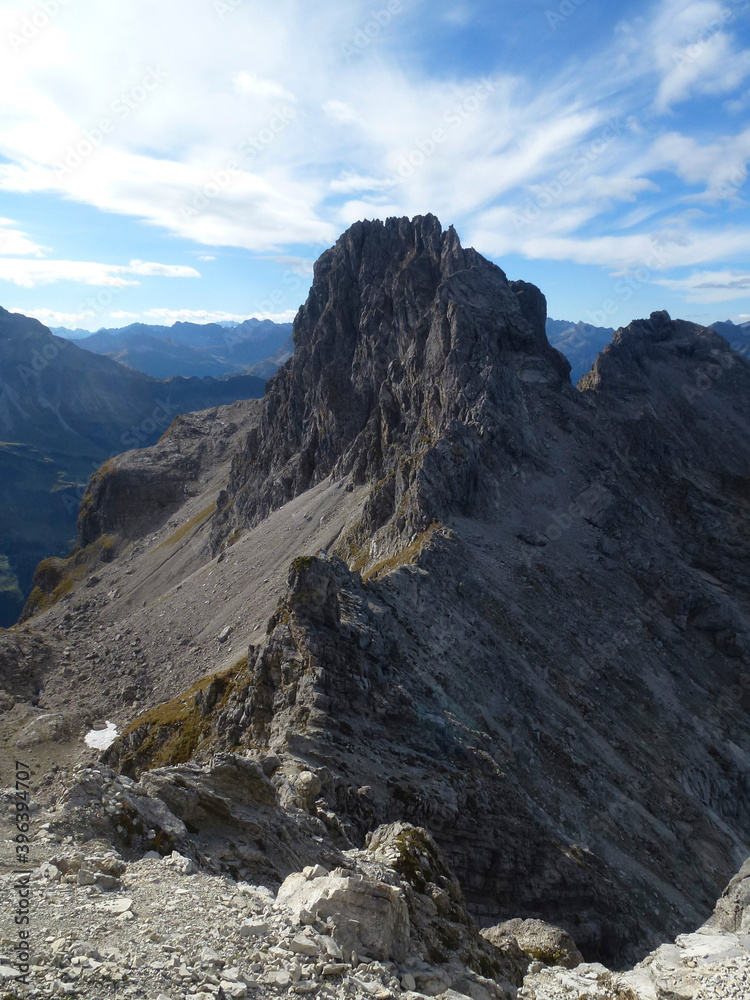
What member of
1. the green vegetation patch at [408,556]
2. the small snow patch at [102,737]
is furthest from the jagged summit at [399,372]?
the small snow patch at [102,737]

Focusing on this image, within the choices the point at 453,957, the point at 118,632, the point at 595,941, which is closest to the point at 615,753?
the point at 595,941

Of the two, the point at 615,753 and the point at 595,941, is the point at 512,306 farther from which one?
the point at 595,941

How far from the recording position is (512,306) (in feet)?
314

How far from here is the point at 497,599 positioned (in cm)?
5359

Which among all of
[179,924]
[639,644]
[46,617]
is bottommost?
[46,617]

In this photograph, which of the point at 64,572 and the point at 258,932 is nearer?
the point at 258,932

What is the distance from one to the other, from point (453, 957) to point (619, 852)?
2688cm

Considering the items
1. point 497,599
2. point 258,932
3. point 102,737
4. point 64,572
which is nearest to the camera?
point 258,932

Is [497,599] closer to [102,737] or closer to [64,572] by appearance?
[102,737]

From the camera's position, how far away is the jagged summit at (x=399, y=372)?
78.9 metres

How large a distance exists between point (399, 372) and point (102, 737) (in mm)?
65084

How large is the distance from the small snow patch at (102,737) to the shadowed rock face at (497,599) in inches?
474

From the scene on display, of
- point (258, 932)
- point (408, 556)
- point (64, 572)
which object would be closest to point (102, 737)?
point (408, 556)

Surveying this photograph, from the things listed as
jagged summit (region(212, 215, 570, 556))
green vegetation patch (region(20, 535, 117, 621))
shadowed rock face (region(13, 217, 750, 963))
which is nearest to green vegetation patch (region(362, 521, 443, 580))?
shadowed rock face (region(13, 217, 750, 963))
